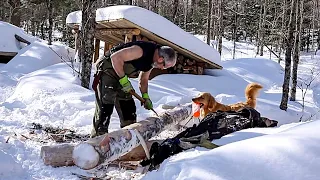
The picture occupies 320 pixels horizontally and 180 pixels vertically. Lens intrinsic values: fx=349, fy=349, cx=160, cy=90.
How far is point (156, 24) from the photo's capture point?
8.73 meters

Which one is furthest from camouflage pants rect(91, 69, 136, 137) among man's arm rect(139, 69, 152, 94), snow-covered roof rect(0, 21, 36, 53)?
snow-covered roof rect(0, 21, 36, 53)

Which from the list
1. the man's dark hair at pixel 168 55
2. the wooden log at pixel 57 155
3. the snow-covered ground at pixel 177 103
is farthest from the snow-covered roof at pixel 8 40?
the man's dark hair at pixel 168 55

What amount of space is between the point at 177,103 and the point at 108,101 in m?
2.40

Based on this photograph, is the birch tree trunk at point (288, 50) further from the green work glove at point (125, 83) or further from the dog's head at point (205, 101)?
the green work glove at point (125, 83)

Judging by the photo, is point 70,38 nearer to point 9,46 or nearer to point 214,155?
point 9,46

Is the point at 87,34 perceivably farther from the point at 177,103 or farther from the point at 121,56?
the point at 121,56

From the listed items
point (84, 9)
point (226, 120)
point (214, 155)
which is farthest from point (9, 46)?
point (214, 155)

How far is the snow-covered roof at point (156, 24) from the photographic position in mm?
8466

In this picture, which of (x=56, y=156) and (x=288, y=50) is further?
(x=288, y=50)

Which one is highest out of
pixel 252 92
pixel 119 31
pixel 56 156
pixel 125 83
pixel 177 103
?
pixel 119 31

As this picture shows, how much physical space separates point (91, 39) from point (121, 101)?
12.4 feet

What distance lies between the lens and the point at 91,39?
317 inches

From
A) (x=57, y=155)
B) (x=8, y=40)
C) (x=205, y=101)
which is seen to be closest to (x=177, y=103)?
(x=205, y=101)

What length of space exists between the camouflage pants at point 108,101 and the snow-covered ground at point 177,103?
0.81 meters
